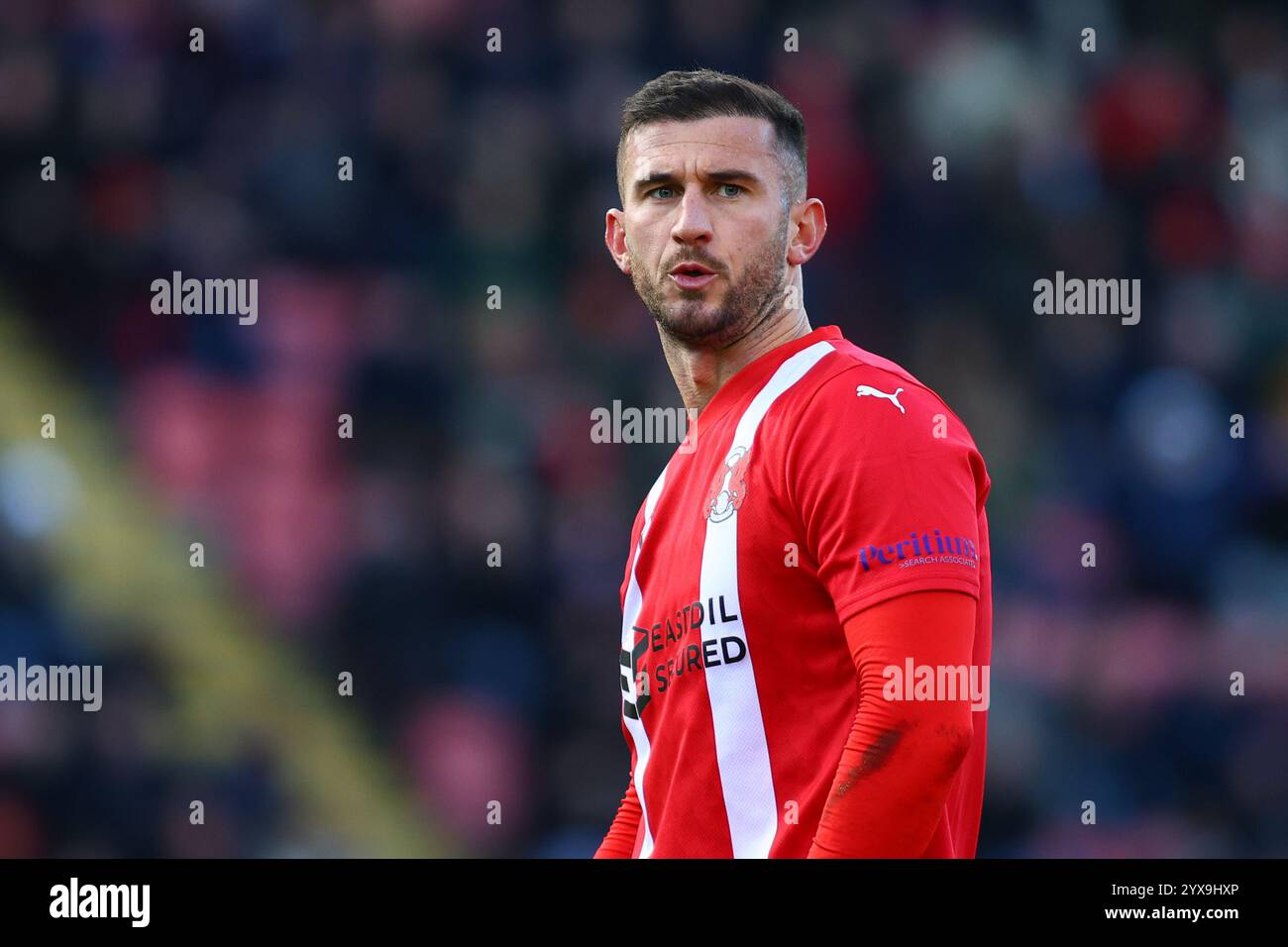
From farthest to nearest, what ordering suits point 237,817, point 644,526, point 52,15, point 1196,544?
point 52,15
point 1196,544
point 237,817
point 644,526

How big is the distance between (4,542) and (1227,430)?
187 inches

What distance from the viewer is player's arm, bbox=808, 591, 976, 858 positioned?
1.78m

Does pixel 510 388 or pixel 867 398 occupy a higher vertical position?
pixel 510 388

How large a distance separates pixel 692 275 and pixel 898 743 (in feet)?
2.90

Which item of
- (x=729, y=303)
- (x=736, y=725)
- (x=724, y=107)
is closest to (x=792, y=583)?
(x=736, y=725)

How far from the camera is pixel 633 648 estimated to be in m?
2.28

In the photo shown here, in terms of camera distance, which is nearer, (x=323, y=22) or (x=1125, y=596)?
(x=1125, y=596)

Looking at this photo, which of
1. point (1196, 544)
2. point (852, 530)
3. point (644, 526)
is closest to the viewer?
point (852, 530)

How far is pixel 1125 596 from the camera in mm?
5414

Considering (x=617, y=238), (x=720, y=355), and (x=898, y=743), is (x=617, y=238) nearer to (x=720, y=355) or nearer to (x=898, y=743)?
(x=720, y=355)

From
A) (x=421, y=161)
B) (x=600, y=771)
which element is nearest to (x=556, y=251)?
(x=421, y=161)

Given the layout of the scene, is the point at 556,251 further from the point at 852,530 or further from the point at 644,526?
the point at 852,530

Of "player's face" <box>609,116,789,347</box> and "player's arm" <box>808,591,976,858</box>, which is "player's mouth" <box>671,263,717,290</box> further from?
"player's arm" <box>808,591,976,858</box>

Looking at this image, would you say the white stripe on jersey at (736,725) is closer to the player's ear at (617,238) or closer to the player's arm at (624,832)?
the player's arm at (624,832)
